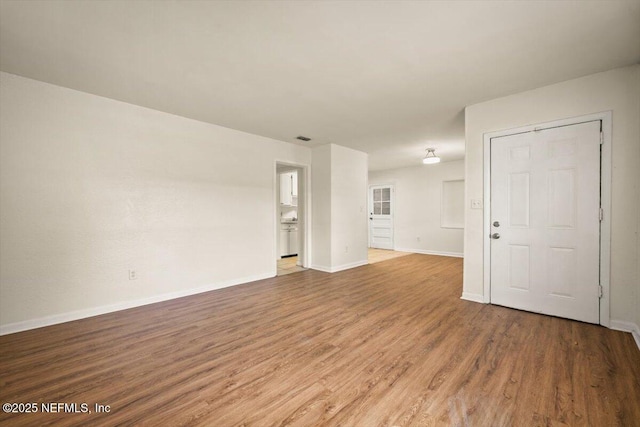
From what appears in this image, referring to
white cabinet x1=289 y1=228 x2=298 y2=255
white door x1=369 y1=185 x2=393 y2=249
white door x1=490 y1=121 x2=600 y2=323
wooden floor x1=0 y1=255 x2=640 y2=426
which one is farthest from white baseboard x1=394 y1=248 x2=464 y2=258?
wooden floor x1=0 y1=255 x2=640 y2=426

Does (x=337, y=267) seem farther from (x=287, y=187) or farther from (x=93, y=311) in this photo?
(x=93, y=311)

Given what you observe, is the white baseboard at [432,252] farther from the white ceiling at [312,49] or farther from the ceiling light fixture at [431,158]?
the white ceiling at [312,49]

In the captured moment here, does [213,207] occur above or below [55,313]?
above

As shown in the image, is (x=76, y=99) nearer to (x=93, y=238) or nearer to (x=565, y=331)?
(x=93, y=238)

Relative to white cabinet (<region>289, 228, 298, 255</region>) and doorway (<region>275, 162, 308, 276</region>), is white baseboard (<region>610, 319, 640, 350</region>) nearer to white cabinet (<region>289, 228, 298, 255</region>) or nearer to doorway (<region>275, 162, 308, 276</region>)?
doorway (<region>275, 162, 308, 276</region>)

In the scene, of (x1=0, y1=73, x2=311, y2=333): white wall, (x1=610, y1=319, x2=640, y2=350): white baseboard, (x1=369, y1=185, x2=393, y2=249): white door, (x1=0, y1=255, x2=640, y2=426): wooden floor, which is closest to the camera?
(x1=0, y1=255, x2=640, y2=426): wooden floor

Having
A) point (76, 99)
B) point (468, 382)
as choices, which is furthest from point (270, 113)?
point (468, 382)

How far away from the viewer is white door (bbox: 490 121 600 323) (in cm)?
282

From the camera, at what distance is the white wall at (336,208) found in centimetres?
544

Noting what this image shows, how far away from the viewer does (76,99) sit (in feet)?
10.0

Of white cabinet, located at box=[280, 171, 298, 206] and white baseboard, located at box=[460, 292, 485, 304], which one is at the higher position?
white cabinet, located at box=[280, 171, 298, 206]

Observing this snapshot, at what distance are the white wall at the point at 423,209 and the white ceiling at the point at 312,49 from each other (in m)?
4.28

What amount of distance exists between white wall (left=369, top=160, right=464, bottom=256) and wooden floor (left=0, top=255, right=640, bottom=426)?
440 centimetres

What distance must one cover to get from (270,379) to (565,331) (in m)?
2.87
